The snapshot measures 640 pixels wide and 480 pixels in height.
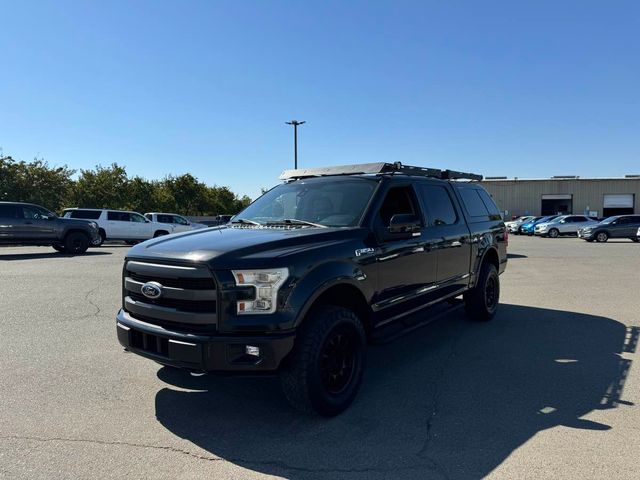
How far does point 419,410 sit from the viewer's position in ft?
12.5

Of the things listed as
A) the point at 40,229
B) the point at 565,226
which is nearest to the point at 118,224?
the point at 40,229

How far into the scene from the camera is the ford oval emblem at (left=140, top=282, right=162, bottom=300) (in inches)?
140

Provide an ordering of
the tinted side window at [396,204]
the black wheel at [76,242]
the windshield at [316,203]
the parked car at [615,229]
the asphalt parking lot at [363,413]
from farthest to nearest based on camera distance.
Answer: the parked car at [615,229]
the black wheel at [76,242]
the tinted side window at [396,204]
the windshield at [316,203]
the asphalt parking lot at [363,413]

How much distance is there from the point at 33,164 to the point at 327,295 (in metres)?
47.1

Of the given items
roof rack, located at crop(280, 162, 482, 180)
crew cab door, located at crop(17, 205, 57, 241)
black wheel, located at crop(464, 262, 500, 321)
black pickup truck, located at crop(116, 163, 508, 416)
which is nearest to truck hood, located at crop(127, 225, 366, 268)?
black pickup truck, located at crop(116, 163, 508, 416)

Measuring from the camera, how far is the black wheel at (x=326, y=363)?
3418 millimetres

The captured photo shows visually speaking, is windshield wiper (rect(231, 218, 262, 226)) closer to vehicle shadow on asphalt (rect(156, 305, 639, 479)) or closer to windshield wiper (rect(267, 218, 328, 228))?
windshield wiper (rect(267, 218, 328, 228))

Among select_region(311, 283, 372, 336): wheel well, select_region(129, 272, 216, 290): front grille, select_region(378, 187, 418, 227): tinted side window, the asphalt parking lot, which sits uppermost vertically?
select_region(378, 187, 418, 227): tinted side window

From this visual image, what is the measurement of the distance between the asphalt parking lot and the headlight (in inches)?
37.5

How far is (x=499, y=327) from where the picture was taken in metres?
6.64

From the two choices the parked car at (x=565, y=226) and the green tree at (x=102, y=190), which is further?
the green tree at (x=102, y=190)

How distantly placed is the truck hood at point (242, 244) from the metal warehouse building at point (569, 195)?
5925 cm

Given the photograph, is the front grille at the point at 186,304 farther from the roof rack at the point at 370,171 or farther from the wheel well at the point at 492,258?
the wheel well at the point at 492,258

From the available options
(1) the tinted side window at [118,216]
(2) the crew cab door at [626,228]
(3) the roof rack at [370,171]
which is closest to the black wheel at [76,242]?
(1) the tinted side window at [118,216]
